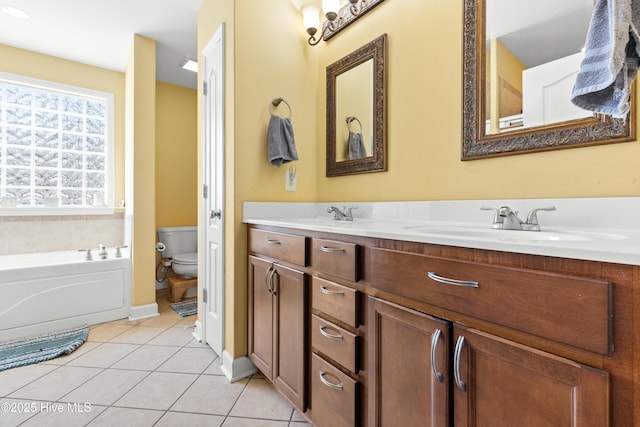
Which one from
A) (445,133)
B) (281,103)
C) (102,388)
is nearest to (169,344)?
(102,388)

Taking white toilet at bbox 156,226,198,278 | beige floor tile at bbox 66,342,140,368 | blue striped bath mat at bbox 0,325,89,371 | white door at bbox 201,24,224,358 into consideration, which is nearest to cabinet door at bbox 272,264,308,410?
white door at bbox 201,24,224,358

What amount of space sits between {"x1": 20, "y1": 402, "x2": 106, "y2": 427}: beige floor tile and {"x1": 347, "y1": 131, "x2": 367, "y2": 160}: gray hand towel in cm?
189

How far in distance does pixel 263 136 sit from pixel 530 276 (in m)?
1.58

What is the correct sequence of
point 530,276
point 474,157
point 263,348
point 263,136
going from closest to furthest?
1. point 530,276
2. point 474,157
3. point 263,348
4. point 263,136

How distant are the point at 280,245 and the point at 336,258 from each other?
0.42m

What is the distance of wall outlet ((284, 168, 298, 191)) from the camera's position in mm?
1950

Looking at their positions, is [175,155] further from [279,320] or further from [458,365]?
[458,365]

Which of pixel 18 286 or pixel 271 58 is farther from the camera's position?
pixel 18 286

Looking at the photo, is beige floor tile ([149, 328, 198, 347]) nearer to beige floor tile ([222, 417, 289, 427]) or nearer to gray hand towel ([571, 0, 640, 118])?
beige floor tile ([222, 417, 289, 427])

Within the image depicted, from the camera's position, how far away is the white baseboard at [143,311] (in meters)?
2.61

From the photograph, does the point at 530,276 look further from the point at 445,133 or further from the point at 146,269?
the point at 146,269

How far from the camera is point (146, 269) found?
2.70m

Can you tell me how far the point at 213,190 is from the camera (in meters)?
1.99

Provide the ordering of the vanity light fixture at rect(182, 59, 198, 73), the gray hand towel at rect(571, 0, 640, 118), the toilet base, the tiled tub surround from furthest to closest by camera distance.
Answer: the toilet base < the vanity light fixture at rect(182, 59, 198, 73) < the tiled tub surround < the gray hand towel at rect(571, 0, 640, 118)
